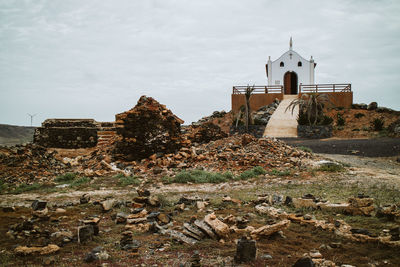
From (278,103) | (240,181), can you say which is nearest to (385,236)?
(240,181)

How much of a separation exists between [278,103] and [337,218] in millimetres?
27161

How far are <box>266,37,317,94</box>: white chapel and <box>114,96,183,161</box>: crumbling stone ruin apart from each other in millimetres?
25771

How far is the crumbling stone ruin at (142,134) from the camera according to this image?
1166cm

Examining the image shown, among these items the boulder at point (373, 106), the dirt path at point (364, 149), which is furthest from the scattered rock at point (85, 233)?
the boulder at point (373, 106)

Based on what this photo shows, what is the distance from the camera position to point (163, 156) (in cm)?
1131

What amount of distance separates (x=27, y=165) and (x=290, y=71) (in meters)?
30.4

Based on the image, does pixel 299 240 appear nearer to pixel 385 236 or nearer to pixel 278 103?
pixel 385 236

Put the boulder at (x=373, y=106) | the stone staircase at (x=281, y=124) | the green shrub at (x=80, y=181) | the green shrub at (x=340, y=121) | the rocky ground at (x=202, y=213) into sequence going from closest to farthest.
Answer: the rocky ground at (x=202, y=213), the green shrub at (x=80, y=181), the stone staircase at (x=281, y=124), the green shrub at (x=340, y=121), the boulder at (x=373, y=106)

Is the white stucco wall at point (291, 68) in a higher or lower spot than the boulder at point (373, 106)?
higher

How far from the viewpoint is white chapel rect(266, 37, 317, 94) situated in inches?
1346

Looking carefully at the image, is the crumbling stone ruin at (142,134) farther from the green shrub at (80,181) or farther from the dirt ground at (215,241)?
the dirt ground at (215,241)

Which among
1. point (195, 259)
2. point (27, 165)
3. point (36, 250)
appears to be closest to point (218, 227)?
point (195, 259)

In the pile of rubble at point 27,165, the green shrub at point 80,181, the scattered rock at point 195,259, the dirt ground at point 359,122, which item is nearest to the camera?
the scattered rock at point 195,259

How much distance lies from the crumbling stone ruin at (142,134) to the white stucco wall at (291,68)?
84.6 ft
